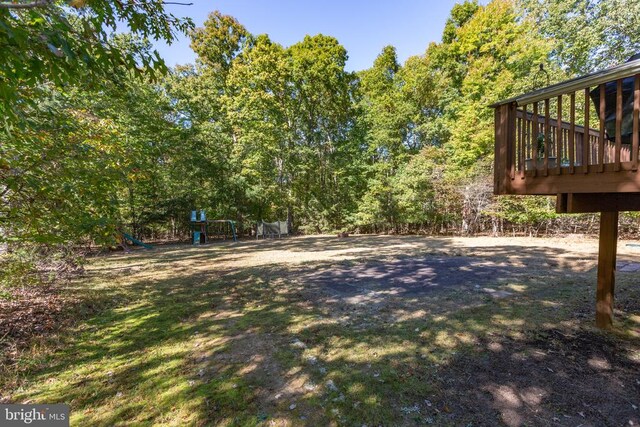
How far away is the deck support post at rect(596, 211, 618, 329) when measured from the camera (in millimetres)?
2799

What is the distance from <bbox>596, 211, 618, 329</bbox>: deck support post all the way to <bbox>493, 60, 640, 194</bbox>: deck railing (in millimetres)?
670

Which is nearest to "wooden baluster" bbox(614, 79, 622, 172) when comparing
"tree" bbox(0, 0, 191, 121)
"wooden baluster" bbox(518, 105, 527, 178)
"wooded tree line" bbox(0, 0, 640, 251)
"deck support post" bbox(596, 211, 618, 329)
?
"wooden baluster" bbox(518, 105, 527, 178)

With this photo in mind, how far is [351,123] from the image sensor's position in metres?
16.9

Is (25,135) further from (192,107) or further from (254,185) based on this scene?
(192,107)

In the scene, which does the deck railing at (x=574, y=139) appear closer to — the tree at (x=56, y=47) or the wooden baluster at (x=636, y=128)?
the wooden baluster at (x=636, y=128)

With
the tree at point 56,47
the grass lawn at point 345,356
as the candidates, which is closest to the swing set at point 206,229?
the grass lawn at point 345,356

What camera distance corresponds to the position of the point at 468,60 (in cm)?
1489

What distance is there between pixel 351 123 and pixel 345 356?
52.3 feet

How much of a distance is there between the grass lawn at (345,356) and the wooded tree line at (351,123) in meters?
6.90

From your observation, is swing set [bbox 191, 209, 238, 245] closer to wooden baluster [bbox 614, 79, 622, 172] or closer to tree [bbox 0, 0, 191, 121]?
tree [bbox 0, 0, 191, 121]

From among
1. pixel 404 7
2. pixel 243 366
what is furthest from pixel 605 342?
pixel 404 7

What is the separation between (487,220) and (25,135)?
1420cm

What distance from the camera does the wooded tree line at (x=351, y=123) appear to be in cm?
1135

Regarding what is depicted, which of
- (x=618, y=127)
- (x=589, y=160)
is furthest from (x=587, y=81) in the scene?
(x=589, y=160)
